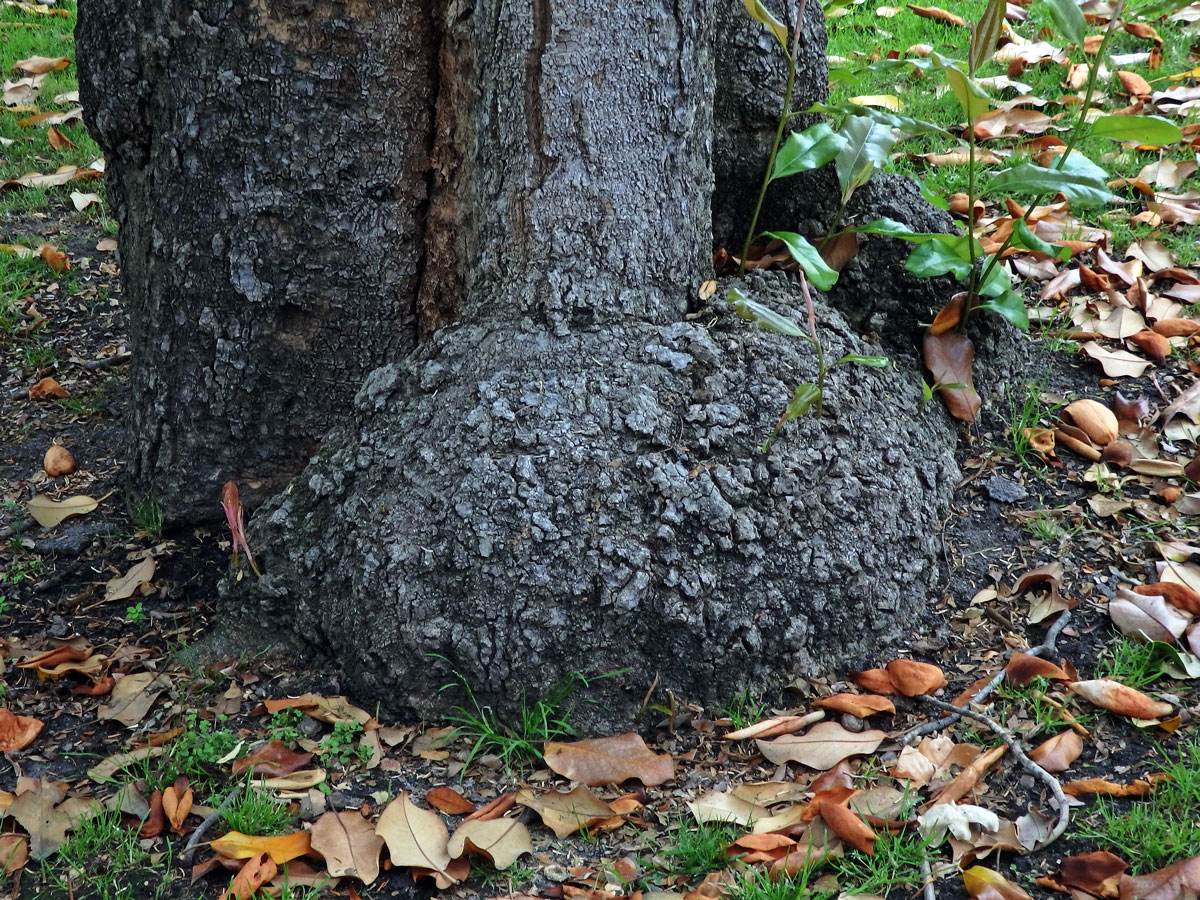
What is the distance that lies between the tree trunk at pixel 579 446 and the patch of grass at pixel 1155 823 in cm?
56

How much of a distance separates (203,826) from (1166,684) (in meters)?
1.86

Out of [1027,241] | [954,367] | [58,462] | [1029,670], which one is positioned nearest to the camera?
[1029,670]

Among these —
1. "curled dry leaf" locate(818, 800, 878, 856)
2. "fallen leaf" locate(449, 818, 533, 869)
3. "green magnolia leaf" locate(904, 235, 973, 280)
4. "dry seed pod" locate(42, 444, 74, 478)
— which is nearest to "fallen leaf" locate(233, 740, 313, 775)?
"fallen leaf" locate(449, 818, 533, 869)

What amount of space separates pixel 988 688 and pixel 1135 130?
4.23 feet

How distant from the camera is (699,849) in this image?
5.68 feet

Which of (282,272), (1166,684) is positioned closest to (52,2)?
(282,272)

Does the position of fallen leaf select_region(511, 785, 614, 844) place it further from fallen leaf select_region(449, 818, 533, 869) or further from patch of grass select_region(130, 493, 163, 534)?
patch of grass select_region(130, 493, 163, 534)

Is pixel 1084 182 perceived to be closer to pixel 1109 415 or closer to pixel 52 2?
pixel 1109 415

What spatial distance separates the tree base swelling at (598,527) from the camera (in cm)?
202

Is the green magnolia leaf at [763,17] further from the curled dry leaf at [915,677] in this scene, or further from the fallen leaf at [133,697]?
the fallen leaf at [133,697]

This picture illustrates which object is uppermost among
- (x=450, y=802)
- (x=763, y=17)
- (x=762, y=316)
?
(x=763, y=17)

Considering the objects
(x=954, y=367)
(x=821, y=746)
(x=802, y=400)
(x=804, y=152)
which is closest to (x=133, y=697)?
(x=821, y=746)

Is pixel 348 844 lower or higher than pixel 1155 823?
lower

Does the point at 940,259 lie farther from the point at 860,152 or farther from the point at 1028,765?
the point at 1028,765
